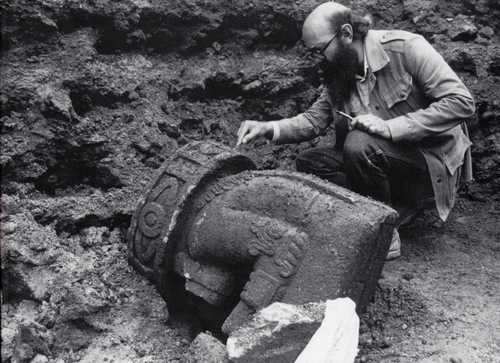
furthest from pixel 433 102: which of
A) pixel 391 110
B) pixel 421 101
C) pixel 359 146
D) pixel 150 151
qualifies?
pixel 150 151

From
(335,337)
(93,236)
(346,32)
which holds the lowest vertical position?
(93,236)

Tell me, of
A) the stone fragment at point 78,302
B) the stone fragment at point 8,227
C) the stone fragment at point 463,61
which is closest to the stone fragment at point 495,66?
the stone fragment at point 463,61

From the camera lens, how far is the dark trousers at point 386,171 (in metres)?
2.91

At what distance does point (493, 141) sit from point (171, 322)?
2.55 m

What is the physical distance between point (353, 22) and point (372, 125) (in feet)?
1.83

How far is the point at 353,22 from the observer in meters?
2.98

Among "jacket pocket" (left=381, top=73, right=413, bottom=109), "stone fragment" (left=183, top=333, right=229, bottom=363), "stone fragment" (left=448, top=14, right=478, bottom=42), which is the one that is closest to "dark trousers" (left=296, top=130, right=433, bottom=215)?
"jacket pocket" (left=381, top=73, right=413, bottom=109)

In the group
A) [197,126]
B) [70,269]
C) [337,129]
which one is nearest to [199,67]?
[197,126]

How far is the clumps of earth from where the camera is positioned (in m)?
2.69

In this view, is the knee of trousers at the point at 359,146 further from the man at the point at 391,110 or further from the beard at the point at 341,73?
the beard at the point at 341,73

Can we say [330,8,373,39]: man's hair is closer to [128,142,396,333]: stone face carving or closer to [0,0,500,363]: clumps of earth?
[128,142,396,333]: stone face carving

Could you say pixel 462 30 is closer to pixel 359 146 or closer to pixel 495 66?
pixel 495 66

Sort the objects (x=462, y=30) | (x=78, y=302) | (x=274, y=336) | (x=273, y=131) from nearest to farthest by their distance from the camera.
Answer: (x=274, y=336) → (x=78, y=302) → (x=273, y=131) → (x=462, y=30)

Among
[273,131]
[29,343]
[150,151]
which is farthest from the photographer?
[150,151]
